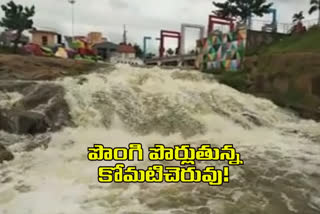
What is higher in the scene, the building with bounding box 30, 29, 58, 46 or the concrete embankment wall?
the building with bounding box 30, 29, 58, 46

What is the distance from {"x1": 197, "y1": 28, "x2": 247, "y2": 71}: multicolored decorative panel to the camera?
23.5m

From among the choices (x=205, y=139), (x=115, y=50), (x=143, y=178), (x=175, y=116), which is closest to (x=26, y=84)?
(x=175, y=116)

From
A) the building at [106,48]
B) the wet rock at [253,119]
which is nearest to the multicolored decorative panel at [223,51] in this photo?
the wet rock at [253,119]

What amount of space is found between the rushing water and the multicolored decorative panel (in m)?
4.54

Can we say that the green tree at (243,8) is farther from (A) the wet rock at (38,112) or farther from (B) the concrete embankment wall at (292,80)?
(A) the wet rock at (38,112)

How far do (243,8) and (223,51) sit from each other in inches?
430

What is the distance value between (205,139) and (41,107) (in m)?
4.10

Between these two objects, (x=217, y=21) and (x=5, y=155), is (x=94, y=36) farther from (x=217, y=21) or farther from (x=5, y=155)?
(x=5, y=155)

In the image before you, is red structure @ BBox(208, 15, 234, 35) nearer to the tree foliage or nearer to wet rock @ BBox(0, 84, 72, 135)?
the tree foliage

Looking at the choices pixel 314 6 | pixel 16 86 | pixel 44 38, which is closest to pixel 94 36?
pixel 44 38

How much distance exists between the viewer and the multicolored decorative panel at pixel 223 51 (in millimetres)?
23547

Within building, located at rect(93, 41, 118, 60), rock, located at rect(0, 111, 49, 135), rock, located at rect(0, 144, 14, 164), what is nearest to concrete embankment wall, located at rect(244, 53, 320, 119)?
rock, located at rect(0, 111, 49, 135)

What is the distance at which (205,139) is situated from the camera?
11.7 meters

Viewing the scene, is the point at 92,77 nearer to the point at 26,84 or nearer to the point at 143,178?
the point at 26,84
